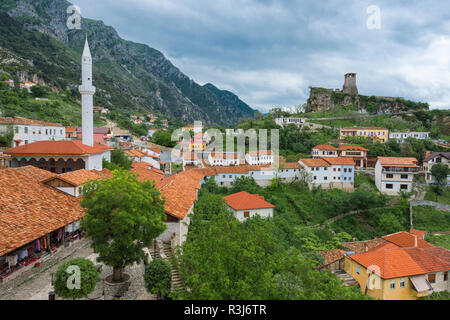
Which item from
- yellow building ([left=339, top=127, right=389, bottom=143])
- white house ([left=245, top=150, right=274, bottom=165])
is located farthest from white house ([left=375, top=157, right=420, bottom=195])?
yellow building ([left=339, top=127, right=389, bottom=143])

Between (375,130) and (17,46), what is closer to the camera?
(375,130)

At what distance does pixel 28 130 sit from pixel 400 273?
1980 inches

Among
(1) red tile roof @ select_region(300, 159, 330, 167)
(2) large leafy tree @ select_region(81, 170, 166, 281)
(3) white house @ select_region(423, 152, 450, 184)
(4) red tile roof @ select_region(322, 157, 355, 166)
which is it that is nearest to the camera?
(2) large leafy tree @ select_region(81, 170, 166, 281)

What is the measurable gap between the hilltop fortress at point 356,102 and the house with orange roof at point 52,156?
92789 mm

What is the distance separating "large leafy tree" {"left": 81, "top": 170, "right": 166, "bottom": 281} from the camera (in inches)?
397

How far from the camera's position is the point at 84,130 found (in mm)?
33469

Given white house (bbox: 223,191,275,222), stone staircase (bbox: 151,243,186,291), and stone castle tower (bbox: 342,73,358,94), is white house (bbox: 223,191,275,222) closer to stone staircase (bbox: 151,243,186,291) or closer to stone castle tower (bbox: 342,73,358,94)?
stone staircase (bbox: 151,243,186,291)

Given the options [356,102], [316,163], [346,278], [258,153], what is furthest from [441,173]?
[356,102]

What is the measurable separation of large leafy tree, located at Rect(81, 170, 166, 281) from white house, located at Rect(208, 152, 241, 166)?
1602 inches

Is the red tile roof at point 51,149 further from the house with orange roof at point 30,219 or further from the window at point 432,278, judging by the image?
the window at point 432,278

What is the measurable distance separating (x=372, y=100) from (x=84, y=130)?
10393cm

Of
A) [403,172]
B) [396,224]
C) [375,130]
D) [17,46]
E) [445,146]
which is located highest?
[17,46]
